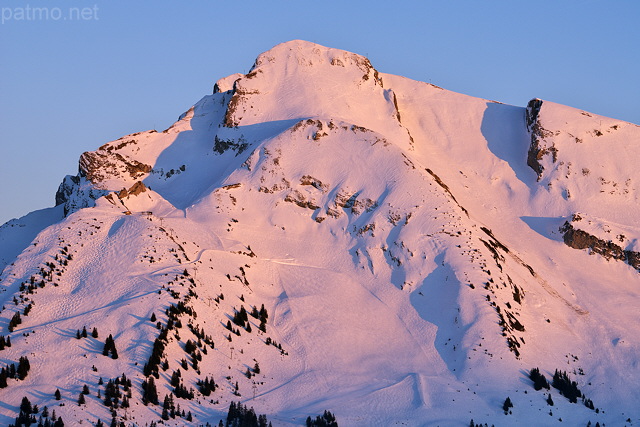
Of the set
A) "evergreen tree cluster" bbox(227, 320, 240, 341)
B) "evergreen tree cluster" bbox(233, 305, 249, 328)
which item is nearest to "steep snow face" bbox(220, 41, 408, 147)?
"evergreen tree cluster" bbox(233, 305, 249, 328)

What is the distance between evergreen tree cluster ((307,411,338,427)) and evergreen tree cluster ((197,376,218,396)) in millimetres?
12569

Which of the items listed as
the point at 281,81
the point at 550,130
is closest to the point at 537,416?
the point at 550,130

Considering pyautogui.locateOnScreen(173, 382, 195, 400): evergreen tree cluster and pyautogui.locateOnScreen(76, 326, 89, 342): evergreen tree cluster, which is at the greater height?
pyautogui.locateOnScreen(76, 326, 89, 342): evergreen tree cluster

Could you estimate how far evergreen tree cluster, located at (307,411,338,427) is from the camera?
10644 cm

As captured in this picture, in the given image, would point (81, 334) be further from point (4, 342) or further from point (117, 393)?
point (117, 393)

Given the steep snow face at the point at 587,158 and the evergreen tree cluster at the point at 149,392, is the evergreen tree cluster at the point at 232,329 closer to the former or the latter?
the evergreen tree cluster at the point at 149,392

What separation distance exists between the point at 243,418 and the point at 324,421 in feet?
32.7

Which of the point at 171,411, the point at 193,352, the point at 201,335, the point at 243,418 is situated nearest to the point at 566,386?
the point at 243,418

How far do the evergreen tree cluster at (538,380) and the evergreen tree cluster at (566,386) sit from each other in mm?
1884

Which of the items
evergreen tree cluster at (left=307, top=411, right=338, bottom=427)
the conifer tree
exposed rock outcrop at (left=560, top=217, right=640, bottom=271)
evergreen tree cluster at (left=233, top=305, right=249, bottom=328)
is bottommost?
evergreen tree cluster at (left=307, top=411, right=338, bottom=427)

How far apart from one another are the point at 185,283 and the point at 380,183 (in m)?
43.8

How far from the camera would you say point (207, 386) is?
11044 cm

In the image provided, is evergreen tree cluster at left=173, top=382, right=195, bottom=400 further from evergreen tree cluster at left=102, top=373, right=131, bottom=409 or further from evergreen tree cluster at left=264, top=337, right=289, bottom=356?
evergreen tree cluster at left=264, top=337, right=289, bottom=356

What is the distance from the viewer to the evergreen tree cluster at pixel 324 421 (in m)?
106
